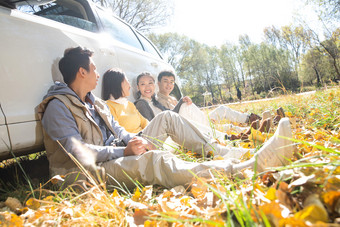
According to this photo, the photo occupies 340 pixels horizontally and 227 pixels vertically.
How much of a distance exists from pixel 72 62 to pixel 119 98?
0.82 m

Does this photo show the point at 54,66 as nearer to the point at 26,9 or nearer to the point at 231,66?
the point at 26,9

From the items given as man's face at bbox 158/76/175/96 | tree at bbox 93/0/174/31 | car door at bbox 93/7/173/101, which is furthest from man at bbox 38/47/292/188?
tree at bbox 93/0/174/31

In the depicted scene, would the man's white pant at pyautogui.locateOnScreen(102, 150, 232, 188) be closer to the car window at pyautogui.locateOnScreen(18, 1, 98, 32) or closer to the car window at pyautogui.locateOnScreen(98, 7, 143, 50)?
the car window at pyautogui.locateOnScreen(18, 1, 98, 32)

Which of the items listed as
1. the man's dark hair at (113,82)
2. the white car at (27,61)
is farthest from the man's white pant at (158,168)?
the man's dark hair at (113,82)

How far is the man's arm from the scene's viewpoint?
1595 millimetres

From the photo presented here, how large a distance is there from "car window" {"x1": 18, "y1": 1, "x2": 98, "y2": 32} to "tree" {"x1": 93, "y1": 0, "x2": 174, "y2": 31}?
13655 millimetres

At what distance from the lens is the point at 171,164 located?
1.41m

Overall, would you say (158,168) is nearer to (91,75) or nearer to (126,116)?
(91,75)

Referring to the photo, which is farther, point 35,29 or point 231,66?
point 231,66

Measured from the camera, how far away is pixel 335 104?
9.95 feet

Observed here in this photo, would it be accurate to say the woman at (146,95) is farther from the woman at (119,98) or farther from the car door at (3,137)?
the car door at (3,137)

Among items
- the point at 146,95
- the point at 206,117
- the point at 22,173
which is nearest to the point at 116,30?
the point at 146,95

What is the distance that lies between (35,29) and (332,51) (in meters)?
31.6

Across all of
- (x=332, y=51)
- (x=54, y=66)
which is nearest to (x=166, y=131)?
(x=54, y=66)
